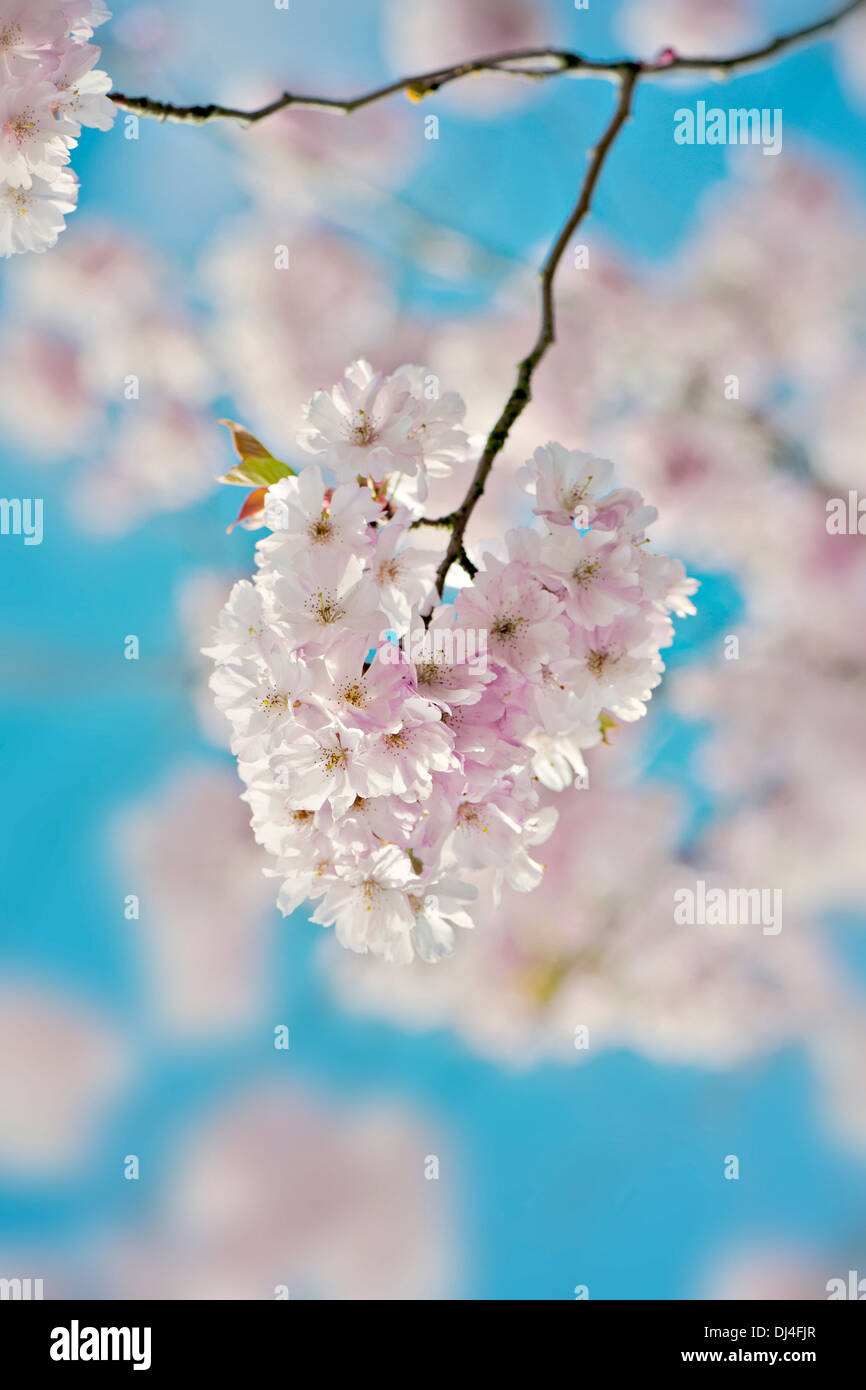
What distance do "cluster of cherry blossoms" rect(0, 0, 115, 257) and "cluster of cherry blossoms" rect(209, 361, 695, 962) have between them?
1.46ft

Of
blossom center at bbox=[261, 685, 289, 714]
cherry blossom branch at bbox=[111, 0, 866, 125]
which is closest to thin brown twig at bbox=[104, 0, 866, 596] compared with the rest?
cherry blossom branch at bbox=[111, 0, 866, 125]

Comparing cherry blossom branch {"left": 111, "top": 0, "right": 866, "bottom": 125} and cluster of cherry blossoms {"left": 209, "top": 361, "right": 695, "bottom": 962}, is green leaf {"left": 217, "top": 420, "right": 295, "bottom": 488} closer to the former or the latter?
cluster of cherry blossoms {"left": 209, "top": 361, "right": 695, "bottom": 962}

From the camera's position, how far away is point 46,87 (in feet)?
2.91

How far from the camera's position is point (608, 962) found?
2617mm

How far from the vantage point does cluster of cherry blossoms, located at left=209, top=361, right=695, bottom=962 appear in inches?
26.1

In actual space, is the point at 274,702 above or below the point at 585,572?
below

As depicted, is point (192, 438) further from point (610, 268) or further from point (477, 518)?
point (610, 268)

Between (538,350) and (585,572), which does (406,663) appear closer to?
(585,572)

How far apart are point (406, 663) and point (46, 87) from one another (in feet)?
2.35

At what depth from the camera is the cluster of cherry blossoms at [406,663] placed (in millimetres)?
664

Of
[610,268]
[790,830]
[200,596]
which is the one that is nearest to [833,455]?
[610,268]

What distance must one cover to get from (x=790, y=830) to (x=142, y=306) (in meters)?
2.52

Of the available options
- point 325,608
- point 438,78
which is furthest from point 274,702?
point 438,78

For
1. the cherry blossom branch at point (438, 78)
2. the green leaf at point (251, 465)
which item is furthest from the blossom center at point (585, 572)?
the cherry blossom branch at point (438, 78)
